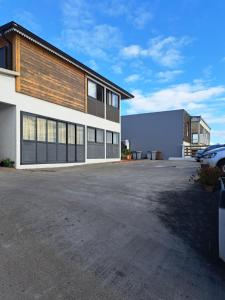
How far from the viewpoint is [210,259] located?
3955mm

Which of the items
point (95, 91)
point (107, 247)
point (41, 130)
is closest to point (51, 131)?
point (41, 130)

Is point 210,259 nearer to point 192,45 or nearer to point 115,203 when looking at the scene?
point 115,203

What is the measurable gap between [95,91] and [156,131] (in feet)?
47.8

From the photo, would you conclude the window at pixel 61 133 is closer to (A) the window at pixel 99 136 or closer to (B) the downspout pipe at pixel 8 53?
(B) the downspout pipe at pixel 8 53

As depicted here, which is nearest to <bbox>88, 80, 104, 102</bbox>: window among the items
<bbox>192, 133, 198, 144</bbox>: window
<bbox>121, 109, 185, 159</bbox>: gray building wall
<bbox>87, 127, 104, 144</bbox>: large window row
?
<bbox>87, 127, 104, 144</bbox>: large window row

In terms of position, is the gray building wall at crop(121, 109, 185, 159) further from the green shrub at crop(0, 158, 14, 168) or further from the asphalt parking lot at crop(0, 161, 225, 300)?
the asphalt parking lot at crop(0, 161, 225, 300)

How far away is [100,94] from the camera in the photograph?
65.9 feet

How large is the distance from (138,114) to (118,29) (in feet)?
58.2

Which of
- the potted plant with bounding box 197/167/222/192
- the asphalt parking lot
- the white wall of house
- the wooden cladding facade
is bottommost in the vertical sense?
the asphalt parking lot

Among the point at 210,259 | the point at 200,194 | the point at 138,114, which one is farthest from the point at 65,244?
the point at 138,114

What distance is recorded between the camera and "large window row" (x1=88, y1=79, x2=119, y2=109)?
18.8 meters

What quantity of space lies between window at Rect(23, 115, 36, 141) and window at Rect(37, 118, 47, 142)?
0.98 feet

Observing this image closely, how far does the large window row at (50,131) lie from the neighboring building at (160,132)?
16.3m

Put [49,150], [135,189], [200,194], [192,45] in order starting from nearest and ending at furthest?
[200,194], [135,189], [49,150], [192,45]
